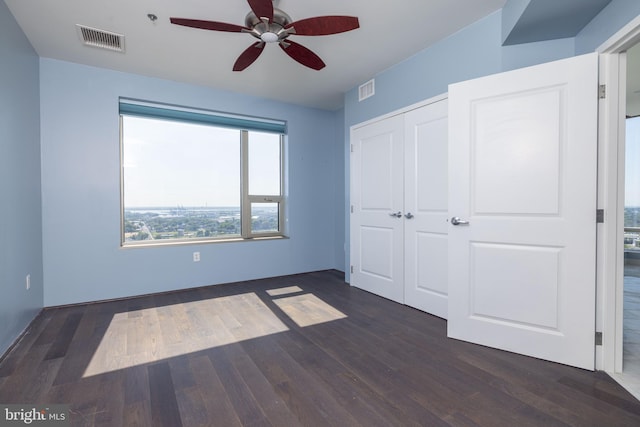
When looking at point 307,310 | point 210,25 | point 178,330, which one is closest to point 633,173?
point 307,310

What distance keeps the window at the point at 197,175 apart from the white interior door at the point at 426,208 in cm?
209

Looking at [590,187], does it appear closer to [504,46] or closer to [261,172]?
[504,46]

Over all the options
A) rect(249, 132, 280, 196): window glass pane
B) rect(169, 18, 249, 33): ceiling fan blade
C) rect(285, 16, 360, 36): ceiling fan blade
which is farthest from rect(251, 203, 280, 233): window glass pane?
rect(285, 16, 360, 36): ceiling fan blade

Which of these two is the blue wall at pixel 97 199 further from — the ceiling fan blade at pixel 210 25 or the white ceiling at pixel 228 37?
the ceiling fan blade at pixel 210 25

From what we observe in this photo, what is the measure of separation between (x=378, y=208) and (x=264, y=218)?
5.83ft

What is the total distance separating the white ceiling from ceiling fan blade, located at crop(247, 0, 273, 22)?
43cm

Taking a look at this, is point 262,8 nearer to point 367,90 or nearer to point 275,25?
point 275,25

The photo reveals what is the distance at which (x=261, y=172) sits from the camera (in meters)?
4.39

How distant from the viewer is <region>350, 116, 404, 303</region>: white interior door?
3268mm

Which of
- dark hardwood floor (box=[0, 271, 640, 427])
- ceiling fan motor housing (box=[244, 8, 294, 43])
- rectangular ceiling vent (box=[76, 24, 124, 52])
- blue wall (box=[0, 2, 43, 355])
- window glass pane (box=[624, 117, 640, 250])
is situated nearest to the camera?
dark hardwood floor (box=[0, 271, 640, 427])

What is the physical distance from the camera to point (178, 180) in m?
3.82

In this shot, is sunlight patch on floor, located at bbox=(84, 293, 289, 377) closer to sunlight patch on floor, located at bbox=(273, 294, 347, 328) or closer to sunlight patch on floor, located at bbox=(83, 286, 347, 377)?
sunlight patch on floor, located at bbox=(83, 286, 347, 377)

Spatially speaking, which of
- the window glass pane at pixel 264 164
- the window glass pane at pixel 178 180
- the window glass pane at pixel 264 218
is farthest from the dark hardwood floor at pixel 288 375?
the window glass pane at pixel 264 164

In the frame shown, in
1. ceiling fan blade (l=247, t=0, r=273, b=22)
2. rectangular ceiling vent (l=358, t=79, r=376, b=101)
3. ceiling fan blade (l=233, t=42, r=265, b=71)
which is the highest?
rectangular ceiling vent (l=358, t=79, r=376, b=101)
